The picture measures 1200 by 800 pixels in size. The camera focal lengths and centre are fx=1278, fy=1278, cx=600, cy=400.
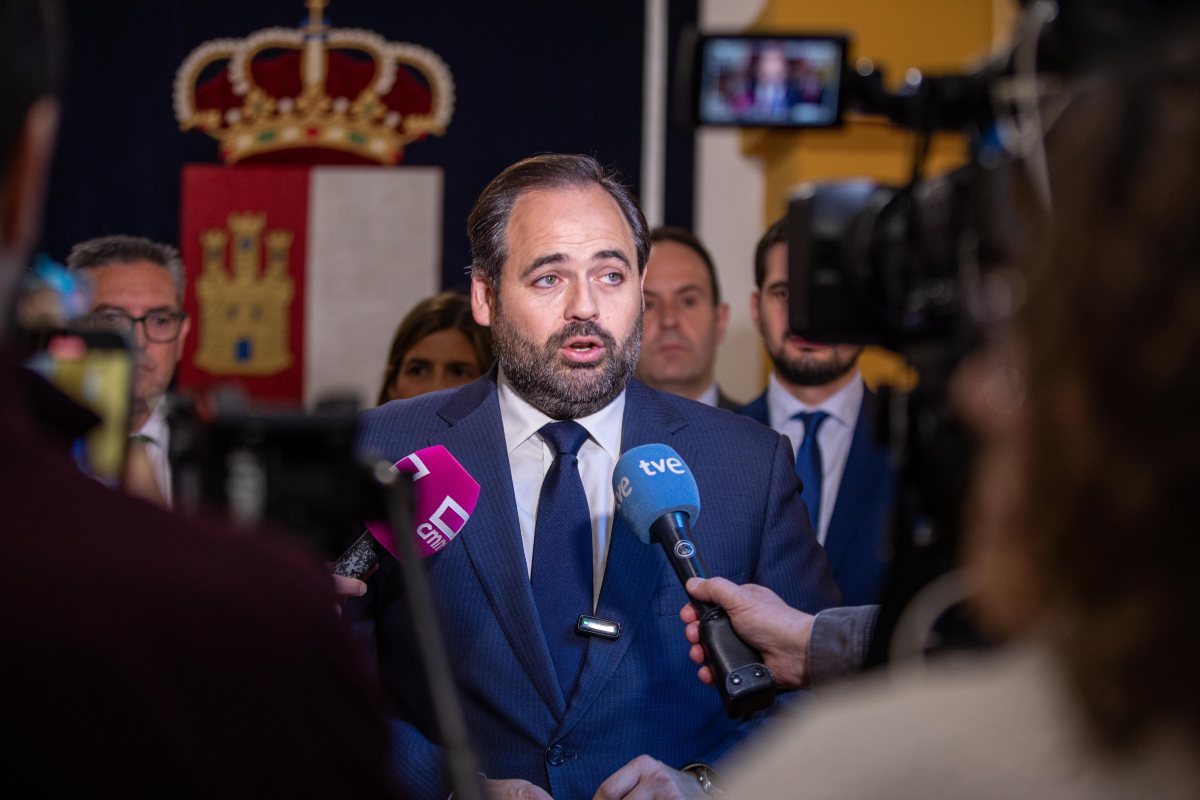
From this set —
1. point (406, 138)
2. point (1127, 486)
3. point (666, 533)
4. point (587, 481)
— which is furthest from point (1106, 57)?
point (406, 138)

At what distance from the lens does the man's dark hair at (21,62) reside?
82 cm

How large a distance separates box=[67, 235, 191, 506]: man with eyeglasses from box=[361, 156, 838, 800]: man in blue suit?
111 cm

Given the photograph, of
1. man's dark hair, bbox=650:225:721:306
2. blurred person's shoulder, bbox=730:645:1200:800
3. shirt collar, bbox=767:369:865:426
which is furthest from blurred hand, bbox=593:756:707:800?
man's dark hair, bbox=650:225:721:306

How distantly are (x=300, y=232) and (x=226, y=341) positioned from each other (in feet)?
1.78

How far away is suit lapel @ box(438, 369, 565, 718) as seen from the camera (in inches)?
77.3

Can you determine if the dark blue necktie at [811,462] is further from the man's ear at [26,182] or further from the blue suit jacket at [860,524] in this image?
the man's ear at [26,182]

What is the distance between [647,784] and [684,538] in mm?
395

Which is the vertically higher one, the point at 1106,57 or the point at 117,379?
the point at 1106,57

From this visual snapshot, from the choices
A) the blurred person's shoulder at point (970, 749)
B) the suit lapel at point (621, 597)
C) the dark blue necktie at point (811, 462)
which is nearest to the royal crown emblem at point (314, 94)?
the dark blue necktie at point (811, 462)

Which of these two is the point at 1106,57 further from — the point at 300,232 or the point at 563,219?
the point at 300,232

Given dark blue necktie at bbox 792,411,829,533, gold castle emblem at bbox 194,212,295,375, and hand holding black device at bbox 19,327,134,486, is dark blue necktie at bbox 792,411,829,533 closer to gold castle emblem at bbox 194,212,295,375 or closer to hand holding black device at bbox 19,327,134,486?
hand holding black device at bbox 19,327,134,486

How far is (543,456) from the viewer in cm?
218

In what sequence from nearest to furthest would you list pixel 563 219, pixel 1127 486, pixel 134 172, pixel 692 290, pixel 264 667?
pixel 1127 486 → pixel 264 667 → pixel 563 219 → pixel 692 290 → pixel 134 172

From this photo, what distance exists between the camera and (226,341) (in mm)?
5219
